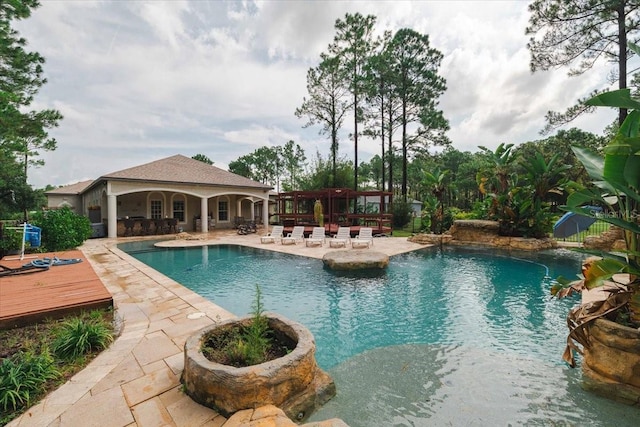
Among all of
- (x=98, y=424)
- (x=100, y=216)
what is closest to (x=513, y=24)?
(x=98, y=424)

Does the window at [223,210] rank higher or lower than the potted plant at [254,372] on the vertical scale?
higher

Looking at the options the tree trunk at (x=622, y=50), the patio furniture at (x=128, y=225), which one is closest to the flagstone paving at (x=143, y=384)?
the patio furniture at (x=128, y=225)

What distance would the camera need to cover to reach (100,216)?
1945 cm

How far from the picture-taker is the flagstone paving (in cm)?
232

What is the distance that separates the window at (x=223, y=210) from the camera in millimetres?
22969

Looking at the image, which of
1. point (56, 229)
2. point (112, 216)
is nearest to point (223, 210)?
point (112, 216)

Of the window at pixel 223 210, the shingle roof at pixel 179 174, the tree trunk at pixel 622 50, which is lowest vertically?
the window at pixel 223 210

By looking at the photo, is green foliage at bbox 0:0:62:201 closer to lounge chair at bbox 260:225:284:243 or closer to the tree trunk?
lounge chair at bbox 260:225:284:243

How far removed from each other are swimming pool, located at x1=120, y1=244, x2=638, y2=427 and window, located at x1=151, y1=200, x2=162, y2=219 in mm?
12233

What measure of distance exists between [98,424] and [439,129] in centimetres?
2443

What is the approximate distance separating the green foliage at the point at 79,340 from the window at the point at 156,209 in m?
18.1

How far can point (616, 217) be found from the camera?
108 inches

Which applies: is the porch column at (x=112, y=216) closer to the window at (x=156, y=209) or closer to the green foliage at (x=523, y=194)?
the window at (x=156, y=209)

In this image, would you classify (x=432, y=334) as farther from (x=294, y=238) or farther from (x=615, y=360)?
(x=294, y=238)
